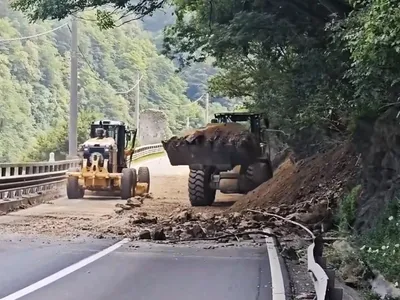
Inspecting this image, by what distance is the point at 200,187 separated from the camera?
2328 cm

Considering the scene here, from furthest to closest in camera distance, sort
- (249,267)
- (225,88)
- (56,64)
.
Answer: (56,64) → (225,88) → (249,267)

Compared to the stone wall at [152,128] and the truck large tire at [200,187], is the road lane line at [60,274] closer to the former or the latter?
the truck large tire at [200,187]

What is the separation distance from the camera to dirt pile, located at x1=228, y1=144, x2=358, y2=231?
17423mm

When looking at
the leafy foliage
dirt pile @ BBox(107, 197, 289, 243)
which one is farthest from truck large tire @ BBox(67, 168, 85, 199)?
the leafy foliage

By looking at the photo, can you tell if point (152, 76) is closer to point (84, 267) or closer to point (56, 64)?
point (56, 64)

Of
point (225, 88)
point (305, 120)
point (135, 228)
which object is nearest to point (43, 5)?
point (135, 228)

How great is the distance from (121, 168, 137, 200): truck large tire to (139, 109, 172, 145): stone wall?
43206 millimetres

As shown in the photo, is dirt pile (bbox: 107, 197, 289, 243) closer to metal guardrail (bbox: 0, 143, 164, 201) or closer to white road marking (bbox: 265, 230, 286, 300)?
white road marking (bbox: 265, 230, 286, 300)

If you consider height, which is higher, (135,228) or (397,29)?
(397,29)

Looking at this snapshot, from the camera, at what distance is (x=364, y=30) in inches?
409

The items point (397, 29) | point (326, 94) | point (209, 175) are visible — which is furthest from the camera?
point (209, 175)

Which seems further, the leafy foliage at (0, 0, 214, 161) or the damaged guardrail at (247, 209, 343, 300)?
the leafy foliage at (0, 0, 214, 161)

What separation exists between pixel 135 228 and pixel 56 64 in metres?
59.5

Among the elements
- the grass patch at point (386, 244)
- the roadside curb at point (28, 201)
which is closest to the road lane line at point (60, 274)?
the grass patch at point (386, 244)
